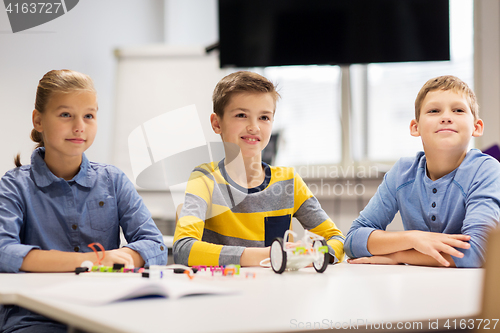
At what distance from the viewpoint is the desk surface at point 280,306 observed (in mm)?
465

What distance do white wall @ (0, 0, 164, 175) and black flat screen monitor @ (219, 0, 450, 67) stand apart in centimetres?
94

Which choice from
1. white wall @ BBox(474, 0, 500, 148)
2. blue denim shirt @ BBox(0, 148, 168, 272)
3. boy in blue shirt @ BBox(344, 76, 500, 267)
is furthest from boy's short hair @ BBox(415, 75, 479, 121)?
white wall @ BBox(474, 0, 500, 148)

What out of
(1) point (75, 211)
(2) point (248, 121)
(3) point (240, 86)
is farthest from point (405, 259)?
(1) point (75, 211)

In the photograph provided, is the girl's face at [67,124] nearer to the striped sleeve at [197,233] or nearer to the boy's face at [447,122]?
the striped sleeve at [197,233]

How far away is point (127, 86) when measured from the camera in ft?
9.96

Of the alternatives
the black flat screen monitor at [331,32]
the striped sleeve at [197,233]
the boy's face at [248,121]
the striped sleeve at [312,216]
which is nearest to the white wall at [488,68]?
the black flat screen monitor at [331,32]

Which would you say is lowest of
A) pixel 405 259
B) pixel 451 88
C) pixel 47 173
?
pixel 405 259

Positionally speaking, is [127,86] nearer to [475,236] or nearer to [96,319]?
[475,236]

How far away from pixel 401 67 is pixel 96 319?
10.0ft

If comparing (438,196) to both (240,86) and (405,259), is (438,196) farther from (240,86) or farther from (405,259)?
(240,86)

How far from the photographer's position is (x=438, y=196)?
50.9 inches

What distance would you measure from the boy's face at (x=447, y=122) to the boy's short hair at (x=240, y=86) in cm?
53

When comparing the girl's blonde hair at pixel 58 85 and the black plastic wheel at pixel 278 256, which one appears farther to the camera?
the girl's blonde hair at pixel 58 85

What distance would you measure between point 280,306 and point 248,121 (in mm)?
986
